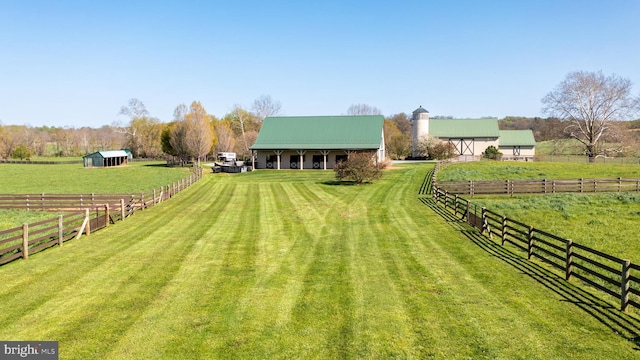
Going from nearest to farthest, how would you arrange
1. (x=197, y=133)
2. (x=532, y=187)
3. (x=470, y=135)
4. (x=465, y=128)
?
(x=532, y=187) → (x=197, y=133) → (x=470, y=135) → (x=465, y=128)

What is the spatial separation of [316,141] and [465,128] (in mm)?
36748

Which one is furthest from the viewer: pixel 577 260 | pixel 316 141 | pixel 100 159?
pixel 100 159

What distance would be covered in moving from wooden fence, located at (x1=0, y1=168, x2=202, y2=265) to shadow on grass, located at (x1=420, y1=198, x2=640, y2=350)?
16516 mm

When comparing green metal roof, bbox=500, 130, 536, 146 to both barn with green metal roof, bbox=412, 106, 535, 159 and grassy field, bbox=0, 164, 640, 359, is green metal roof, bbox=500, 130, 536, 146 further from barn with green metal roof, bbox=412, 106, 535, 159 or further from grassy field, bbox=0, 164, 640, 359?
grassy field, bbox=0, 164, 640, 359

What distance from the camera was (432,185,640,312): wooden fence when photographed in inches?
397

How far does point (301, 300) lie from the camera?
420 inches

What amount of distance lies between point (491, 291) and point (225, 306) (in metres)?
6.96

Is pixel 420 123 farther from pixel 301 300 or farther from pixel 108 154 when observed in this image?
pixel 301 300

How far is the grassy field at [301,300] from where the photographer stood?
Answer: 822 cm

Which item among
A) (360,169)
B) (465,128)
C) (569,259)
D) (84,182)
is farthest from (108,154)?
(569,259)

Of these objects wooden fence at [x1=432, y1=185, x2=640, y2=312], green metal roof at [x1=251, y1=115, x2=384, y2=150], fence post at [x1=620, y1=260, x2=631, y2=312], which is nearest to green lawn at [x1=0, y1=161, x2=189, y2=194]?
green metal roof at [x1=251, y1=115, x2=384, y2=150]

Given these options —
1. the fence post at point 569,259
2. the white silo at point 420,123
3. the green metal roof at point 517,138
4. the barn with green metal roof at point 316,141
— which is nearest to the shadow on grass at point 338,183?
the barn with green metal roof at point 316,141

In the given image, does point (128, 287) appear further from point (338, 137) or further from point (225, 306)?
point (338, 137)

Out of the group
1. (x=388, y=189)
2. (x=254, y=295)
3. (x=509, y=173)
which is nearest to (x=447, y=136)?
(x=509, y=173)
